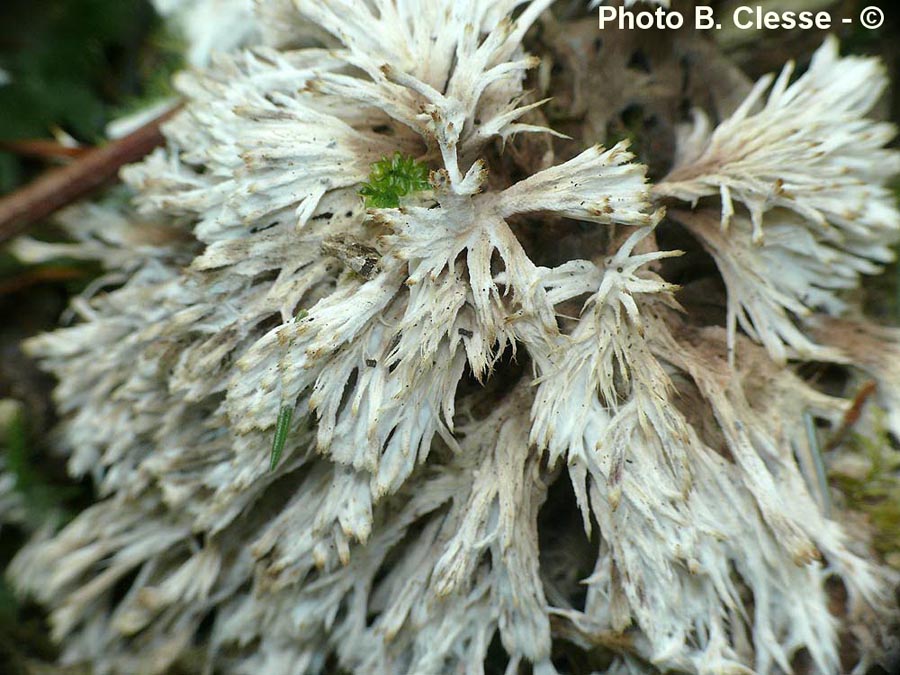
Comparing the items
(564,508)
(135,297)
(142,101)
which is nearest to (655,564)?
(564,508)

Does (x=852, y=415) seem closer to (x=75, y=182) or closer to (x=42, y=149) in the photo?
(x=75, y=182)

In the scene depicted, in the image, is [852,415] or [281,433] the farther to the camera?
[852,415]

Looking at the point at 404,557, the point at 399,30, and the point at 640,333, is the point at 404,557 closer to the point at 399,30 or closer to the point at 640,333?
the point at 640,333

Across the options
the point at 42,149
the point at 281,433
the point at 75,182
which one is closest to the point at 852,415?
the point at 281,433

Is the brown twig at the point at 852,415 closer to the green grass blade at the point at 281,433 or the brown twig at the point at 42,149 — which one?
the green grass blade at the point at 281,433

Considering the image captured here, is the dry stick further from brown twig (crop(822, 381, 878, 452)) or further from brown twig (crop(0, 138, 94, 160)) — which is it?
brown twig (crop(822, 381, 878, 452))

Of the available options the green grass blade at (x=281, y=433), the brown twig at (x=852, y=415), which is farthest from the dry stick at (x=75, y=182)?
the brown twig at (x=852, y=415)

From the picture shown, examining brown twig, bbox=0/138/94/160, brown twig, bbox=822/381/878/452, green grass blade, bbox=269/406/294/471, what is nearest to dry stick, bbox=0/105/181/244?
brown twig, bbox=0/138/94/160

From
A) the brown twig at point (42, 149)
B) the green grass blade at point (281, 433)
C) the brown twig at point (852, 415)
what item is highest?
the brown twig at point (42, 149)
